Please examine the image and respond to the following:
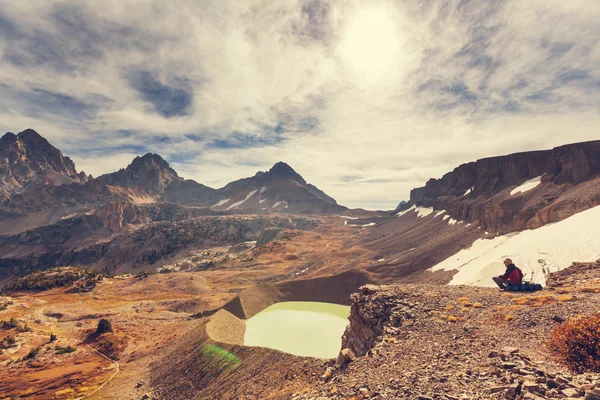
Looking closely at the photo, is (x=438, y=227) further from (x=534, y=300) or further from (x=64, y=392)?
(x=64, y=392)

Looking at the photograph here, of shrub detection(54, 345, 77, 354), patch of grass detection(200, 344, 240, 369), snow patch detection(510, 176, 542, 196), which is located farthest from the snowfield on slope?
shrub detection(54, 345, 77, 354)

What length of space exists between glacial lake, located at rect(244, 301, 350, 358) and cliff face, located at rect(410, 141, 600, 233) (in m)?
37.7

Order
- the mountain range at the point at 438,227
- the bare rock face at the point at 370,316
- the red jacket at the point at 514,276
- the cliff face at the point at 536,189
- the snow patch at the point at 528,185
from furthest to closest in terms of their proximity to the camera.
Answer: the snow patch at the point at 528,185 < the mountain range at the point at 438,227 < the cliff face at the point at 536,189 < the red jacket at the point at 514,276 < the bare rock face at the point at 370,316

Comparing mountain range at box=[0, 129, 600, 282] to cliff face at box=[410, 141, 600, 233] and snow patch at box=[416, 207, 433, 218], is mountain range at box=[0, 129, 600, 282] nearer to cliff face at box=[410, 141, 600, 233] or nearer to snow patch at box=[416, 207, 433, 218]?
cliff face at box=[410, 141, 600, 233]

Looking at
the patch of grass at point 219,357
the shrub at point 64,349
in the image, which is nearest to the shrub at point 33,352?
the shrub at point 64,349

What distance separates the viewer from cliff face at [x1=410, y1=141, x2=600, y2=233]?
48.0 m

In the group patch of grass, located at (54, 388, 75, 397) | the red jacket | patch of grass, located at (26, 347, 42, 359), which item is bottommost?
patch of grass, located at (54, 388, 75, 397)

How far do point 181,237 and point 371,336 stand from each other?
153264 mm

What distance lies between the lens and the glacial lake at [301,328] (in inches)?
1278

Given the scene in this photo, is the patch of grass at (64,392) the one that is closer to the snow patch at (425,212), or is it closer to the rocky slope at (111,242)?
the rocky slope at (111,242)

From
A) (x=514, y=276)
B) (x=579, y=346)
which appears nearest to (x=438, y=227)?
(x=514, y=276)

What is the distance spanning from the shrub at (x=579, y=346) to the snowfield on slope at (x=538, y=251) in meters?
20.5

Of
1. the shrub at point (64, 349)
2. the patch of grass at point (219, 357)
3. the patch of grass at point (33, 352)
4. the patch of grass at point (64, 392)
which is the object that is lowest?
the patch of grass at point (64, 392)

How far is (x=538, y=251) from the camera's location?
36.7m
